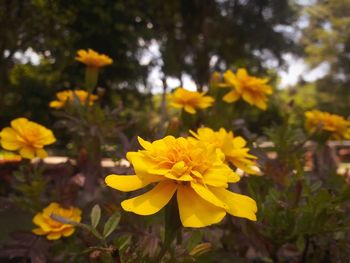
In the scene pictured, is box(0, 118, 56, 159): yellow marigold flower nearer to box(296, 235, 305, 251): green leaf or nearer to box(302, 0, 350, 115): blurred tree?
box(296, 235, 305, 251): green leaf

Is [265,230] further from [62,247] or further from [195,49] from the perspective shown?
[195,49]

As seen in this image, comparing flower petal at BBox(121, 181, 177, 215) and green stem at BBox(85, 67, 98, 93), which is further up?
green stem at BBox(85, 67, 98, 93)

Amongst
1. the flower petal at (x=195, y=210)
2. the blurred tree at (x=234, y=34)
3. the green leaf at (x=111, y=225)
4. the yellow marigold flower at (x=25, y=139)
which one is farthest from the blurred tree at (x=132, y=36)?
the flower petal at (x=195, y=210)

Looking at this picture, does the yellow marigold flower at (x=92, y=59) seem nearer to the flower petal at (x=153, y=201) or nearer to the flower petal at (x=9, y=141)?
the flower petal at (x=9, y=141)

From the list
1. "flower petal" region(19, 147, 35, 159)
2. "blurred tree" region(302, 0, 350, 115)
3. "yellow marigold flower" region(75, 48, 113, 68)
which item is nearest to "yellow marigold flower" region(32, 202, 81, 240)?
"flower petal" region(19, 147, 35, 159)

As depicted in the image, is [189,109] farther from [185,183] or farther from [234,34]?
[234,34]

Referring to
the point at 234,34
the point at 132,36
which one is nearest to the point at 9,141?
the point at 132,36

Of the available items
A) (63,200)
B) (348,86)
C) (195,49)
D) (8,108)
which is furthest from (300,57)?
(63,200)
